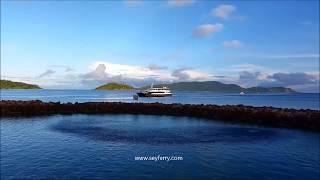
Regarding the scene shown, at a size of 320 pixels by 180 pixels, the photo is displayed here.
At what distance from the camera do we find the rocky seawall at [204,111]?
39862mm

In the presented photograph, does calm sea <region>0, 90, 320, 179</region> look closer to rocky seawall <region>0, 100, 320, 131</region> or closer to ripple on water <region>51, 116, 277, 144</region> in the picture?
ripple on water <region>51, 116, 277, 144</region>

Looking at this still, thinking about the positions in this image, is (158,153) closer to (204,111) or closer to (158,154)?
(158,154)

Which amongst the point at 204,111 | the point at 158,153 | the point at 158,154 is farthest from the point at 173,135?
the point at 204,111

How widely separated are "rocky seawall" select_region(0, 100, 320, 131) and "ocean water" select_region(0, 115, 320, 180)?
614 cm

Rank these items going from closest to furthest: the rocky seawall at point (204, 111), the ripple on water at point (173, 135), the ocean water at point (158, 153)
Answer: the ocean water at point (158, 153) → the ripple on water at point (173, 135) → the rocky seawall at point (204, 111)

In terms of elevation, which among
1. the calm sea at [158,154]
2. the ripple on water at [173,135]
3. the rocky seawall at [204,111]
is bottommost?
the calm sea at [158,154]

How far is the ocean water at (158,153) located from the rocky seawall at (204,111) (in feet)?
20.2

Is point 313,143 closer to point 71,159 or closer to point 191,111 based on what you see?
point 71,159

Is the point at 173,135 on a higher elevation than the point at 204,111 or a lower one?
lower

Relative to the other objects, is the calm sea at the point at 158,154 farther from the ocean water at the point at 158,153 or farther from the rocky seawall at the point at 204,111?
the rocky seawall at the point at 204,111

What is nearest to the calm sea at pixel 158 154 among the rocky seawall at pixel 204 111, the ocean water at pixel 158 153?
the ocean water at pixel 158 153

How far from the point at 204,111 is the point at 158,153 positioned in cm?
3129

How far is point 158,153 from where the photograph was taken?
2230 centimetres

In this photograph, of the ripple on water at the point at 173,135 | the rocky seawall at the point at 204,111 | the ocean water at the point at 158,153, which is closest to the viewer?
the ocean water at the point at 158,153
